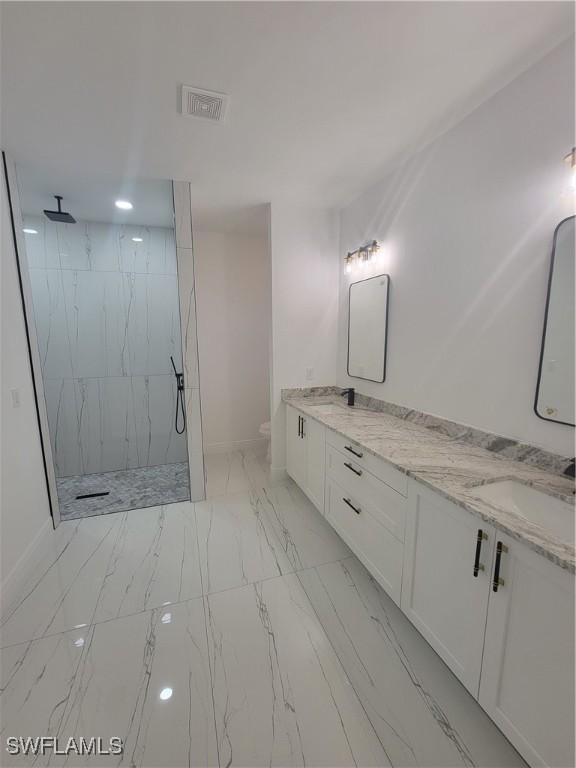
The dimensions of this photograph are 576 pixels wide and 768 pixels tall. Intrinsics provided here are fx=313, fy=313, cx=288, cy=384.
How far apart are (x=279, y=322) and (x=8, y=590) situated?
263 centimetres

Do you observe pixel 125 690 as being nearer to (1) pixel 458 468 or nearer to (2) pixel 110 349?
(1) pixel 458 468

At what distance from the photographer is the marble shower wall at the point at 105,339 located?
10.5 feet

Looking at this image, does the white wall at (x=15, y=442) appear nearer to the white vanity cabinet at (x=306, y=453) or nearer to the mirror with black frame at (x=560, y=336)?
the white vanity cabinet at (x=306, y=453)

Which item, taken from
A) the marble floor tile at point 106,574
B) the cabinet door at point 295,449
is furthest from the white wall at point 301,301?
the marble floor tile at point 106,574

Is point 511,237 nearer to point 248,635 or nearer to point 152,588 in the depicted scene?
point 248,635

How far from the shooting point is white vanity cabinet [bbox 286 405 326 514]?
242cm

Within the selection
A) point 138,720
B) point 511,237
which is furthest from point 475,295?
point 138,720

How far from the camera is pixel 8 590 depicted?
5.89 feet

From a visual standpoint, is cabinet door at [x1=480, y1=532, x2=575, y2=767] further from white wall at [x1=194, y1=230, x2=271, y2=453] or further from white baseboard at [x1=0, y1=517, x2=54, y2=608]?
white wall at [x1=194, y1=230, x2=271, y2=453]

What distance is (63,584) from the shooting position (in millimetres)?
1914

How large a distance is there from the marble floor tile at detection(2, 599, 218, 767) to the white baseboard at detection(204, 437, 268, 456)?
238cm

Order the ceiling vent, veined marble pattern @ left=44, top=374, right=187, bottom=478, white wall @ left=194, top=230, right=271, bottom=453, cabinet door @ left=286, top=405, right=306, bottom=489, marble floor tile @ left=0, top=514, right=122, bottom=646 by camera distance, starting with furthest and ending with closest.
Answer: white wall @ left=194, top=230, right=271, bottom=453 < veined marble pattern @ left=44, top=374, right=187, bottom=478 < cabinet door @ left=286, top=405, right=306, bottom=489 < marble floor tile @ left=0, top=514, right=122, bottom=646 < the ceiling vent

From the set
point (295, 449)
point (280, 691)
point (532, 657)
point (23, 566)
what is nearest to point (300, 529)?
point (295, 449)

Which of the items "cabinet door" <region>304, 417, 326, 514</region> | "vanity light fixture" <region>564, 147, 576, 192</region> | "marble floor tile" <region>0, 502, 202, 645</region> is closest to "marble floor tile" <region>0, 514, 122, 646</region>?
"marble floor tile" <region>0, 502, 202, 645</region>
